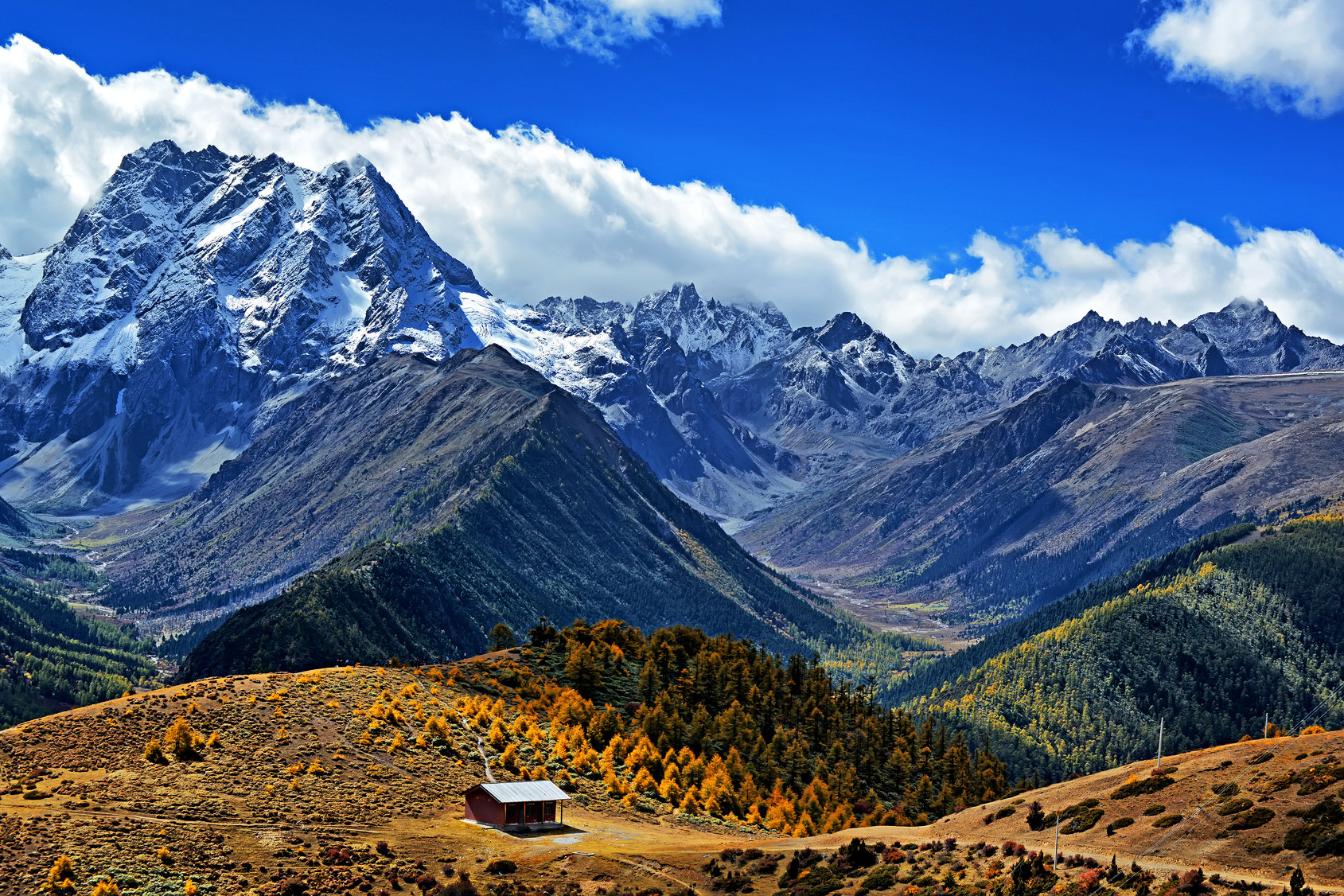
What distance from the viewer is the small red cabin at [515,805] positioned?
341 feet

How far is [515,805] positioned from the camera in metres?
104

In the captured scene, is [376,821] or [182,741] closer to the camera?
[376,821]

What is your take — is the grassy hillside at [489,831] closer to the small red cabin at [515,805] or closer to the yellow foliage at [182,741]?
the yellow foliage at [182,741]

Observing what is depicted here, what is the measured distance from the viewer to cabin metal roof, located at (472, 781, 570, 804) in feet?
341

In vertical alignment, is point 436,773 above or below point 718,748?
above

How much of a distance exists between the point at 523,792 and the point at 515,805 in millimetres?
2160

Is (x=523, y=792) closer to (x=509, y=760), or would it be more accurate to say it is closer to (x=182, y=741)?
(x=509, y=760)

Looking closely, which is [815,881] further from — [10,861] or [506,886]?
[10,861]

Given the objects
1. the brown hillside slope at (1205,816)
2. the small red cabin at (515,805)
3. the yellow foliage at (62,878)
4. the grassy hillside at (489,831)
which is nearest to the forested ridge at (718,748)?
the grassy hillside at (489,831)

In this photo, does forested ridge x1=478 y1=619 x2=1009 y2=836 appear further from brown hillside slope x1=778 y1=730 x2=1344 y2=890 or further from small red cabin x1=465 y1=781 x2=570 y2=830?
brown hillside slope x1=778 y1=730 x2=1344 y2=890

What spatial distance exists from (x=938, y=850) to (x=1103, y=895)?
844 inches

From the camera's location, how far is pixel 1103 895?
221 feet

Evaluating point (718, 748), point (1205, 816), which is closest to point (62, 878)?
point (1205, 816)

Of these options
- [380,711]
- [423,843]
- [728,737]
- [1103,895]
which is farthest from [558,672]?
[1103,895]
